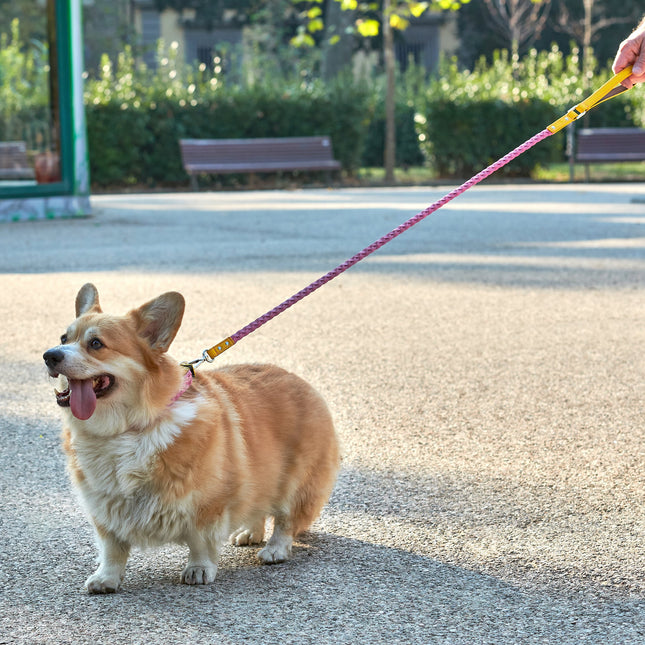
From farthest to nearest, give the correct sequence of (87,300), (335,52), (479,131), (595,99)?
(335,52) < (479,131) < (595,99) < (87,300)

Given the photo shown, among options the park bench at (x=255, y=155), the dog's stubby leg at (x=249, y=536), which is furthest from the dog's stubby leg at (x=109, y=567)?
the park bench at (x=255, y=155)

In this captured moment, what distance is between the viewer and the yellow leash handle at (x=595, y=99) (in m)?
4.01

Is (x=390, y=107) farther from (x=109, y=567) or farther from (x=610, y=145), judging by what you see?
(x=109, y=567)

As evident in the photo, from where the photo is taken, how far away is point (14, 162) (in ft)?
45.6

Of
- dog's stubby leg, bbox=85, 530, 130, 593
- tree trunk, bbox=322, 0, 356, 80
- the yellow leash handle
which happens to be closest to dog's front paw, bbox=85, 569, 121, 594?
dog's stubby leg, bbox=85, 530, 130, 593

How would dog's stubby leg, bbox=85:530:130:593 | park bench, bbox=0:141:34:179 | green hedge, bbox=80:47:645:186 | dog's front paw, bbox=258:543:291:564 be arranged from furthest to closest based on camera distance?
green hedge, bbox=80:47:645:186 < park bench, bbox=0:141:34:179 < dog's front paw, bbox=258:543:291:564 < dog's stubby leg, bbox=85:530:130:593

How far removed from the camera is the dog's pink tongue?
2.79 meters

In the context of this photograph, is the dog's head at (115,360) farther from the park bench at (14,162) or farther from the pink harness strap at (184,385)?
the park bench at (14,162)

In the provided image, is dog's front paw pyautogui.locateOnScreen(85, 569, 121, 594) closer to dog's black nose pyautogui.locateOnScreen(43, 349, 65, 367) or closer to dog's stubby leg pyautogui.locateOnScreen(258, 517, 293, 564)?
dog's stubby leg pyautogui.locateOnScreen(258, 517, 293, 564)

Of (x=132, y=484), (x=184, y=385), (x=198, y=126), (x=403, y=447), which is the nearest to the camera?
(x=132, y=484)

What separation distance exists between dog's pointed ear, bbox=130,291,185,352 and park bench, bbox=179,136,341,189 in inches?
660

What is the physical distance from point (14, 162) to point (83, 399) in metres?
11.8

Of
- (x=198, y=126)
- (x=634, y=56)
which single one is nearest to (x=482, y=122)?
(x=198, y=126)

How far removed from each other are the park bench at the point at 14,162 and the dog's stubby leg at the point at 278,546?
452 inches
